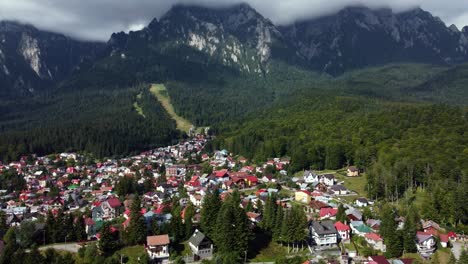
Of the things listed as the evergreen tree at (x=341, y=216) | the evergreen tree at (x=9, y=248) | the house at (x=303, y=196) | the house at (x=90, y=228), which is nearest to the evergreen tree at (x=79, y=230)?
the house at (x=90, y=228)

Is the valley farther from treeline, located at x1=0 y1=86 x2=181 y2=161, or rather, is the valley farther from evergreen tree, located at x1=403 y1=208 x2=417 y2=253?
treeline, located at x1=0 y1=86 x2=181 y2=161

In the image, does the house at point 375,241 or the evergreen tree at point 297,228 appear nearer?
the evergreen tree at point 297,228

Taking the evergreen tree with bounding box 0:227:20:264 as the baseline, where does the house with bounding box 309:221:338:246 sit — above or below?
above

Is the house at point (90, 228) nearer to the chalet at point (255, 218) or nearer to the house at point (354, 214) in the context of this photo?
the chalet at point (255, 218)

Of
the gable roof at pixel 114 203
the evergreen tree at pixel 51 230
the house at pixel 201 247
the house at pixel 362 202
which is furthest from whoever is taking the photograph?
the gable roof at pixel 114 203

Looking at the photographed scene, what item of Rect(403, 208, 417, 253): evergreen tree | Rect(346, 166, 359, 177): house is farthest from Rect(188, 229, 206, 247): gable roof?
Rect(346, 166, 359, 177): house

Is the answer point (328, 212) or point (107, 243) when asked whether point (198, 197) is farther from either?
point (107, 243)

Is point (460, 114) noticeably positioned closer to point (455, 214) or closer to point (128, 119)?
point (455, 214)

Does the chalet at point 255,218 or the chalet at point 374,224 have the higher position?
the chalet at point 374,224
